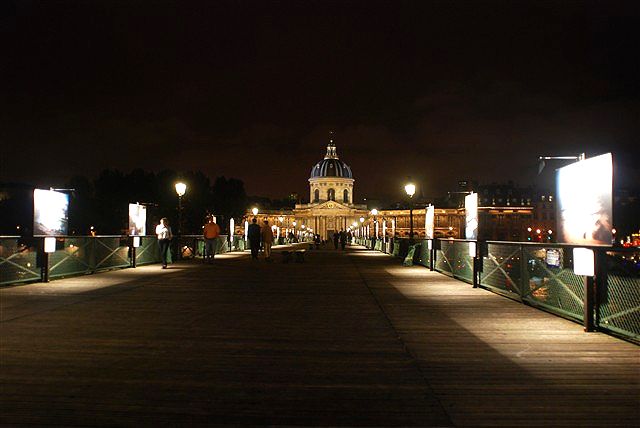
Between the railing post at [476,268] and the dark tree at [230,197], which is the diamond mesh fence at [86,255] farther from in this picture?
the dark tree at [230,197]

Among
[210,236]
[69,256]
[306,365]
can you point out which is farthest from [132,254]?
[306,365]

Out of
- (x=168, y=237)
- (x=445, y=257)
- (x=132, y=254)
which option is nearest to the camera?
(x=445, y=257)

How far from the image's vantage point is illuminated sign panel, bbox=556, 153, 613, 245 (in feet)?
36.0

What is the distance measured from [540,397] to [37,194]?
1651cm

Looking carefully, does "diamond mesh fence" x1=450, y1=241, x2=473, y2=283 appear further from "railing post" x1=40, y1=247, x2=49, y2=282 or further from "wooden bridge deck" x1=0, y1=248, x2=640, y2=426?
"railing post" x1=40, y1=247, x2=49, y2=282

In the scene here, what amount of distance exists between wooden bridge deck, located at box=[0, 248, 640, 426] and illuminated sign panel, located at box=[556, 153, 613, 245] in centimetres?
160

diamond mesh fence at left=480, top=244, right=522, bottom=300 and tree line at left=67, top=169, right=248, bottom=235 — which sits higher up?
tree line at left=67, top=169, right=248, bottom=235

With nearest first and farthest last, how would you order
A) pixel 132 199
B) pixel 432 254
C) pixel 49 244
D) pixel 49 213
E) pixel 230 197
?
1. pixel 49 244
2. pixel 49 213
3. pixel 432 254
4. pixel 132 199
5. pixel 230 197

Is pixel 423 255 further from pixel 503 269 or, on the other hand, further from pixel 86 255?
pixel 86 255

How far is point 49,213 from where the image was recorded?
792 inches

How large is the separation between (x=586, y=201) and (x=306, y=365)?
627 cm

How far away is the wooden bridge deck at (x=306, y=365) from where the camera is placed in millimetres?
6012

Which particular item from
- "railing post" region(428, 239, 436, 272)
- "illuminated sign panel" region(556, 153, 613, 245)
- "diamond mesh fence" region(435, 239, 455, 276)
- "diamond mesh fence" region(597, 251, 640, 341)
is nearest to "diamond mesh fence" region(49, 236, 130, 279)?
"railing post" region(428, 239, 436, 272)

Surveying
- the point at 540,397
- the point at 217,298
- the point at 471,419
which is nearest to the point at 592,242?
the point at 540,397
